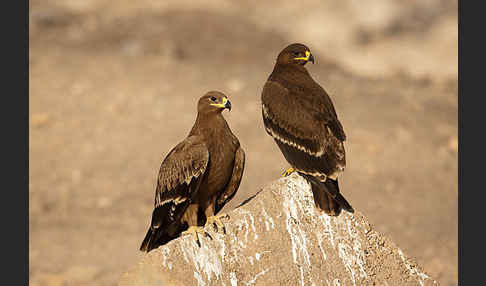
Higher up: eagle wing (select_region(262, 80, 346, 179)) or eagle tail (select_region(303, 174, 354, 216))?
eagle wing (select_region(262, 80, 346, 179))

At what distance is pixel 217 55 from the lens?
69.1 ft

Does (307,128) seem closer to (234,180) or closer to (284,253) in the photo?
(234,180)

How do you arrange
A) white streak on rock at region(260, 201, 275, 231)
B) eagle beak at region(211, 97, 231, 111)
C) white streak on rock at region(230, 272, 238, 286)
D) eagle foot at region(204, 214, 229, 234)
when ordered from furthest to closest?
eagle beak at region(211, 97, 231, 111)
white streak on rock at region(260, 201, 275, 231)
eagle foot at region(204, 214, 229, 234)
white streak on rock at region(230, 272, 238, 286)

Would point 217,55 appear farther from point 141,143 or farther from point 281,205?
point 281,205

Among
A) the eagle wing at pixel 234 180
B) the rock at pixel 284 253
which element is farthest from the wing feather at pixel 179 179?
the rock at pixel 284 253

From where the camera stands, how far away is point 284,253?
7297mm

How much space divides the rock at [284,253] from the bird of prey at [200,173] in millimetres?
392

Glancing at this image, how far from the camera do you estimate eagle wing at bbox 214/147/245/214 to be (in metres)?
7.64

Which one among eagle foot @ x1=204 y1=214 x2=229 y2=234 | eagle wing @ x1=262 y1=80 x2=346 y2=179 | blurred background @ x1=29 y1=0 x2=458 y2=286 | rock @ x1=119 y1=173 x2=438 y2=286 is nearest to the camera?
rock @ x1=119 y1=173 x2=438 y2=286

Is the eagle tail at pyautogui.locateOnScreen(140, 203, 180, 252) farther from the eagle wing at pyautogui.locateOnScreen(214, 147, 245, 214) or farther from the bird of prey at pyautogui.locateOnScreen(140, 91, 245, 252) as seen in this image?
the eagle wing at pyautogui.locateOnScreen(214, 147, 245, 214)

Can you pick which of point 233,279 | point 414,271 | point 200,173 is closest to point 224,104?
point 200,173

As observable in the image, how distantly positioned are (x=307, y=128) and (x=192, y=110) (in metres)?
10.2

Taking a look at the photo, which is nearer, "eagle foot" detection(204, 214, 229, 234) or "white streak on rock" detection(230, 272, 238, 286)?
"white streak on rock" detection(230, 272, 238, 286)

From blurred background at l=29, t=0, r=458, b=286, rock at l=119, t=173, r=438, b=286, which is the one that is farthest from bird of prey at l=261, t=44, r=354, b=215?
blurred background at l=29, t=0, r=458, b=286
